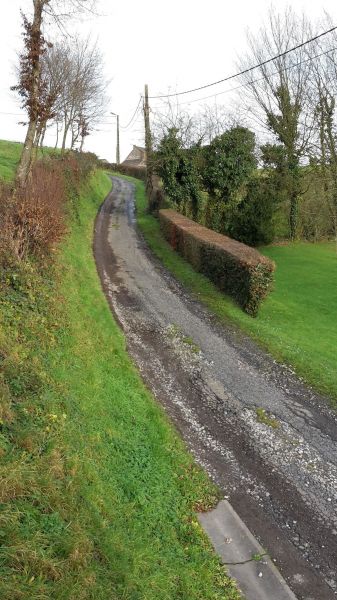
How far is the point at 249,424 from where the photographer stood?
844 centimetres

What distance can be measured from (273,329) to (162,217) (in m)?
11.9

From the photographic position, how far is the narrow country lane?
19.8 feet

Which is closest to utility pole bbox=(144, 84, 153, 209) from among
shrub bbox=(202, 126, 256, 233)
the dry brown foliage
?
shrub bbox=(202, 126, 256, 233)

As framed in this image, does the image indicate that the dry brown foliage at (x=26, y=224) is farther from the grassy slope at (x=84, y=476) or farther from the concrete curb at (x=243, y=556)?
the concrete curb at (x=243, y=556)

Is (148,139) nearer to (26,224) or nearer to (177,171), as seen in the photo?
(177,171)

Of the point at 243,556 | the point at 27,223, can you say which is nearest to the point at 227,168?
the point at 27,223

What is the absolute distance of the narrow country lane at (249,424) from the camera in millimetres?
6031

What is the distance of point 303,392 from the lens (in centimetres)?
975

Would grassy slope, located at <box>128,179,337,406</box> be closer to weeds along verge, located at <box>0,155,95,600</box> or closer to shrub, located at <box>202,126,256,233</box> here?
shrub, located at <box>202,126,256,233</box>

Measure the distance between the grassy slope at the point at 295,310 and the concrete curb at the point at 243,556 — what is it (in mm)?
4451

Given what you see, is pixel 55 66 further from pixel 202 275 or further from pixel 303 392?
pixel 303 392

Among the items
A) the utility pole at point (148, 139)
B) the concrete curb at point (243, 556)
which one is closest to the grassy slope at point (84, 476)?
the concrete curb at point (243, 556)

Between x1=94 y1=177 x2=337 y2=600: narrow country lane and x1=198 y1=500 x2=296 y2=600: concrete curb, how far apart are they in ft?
0.54

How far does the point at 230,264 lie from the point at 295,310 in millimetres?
2931
